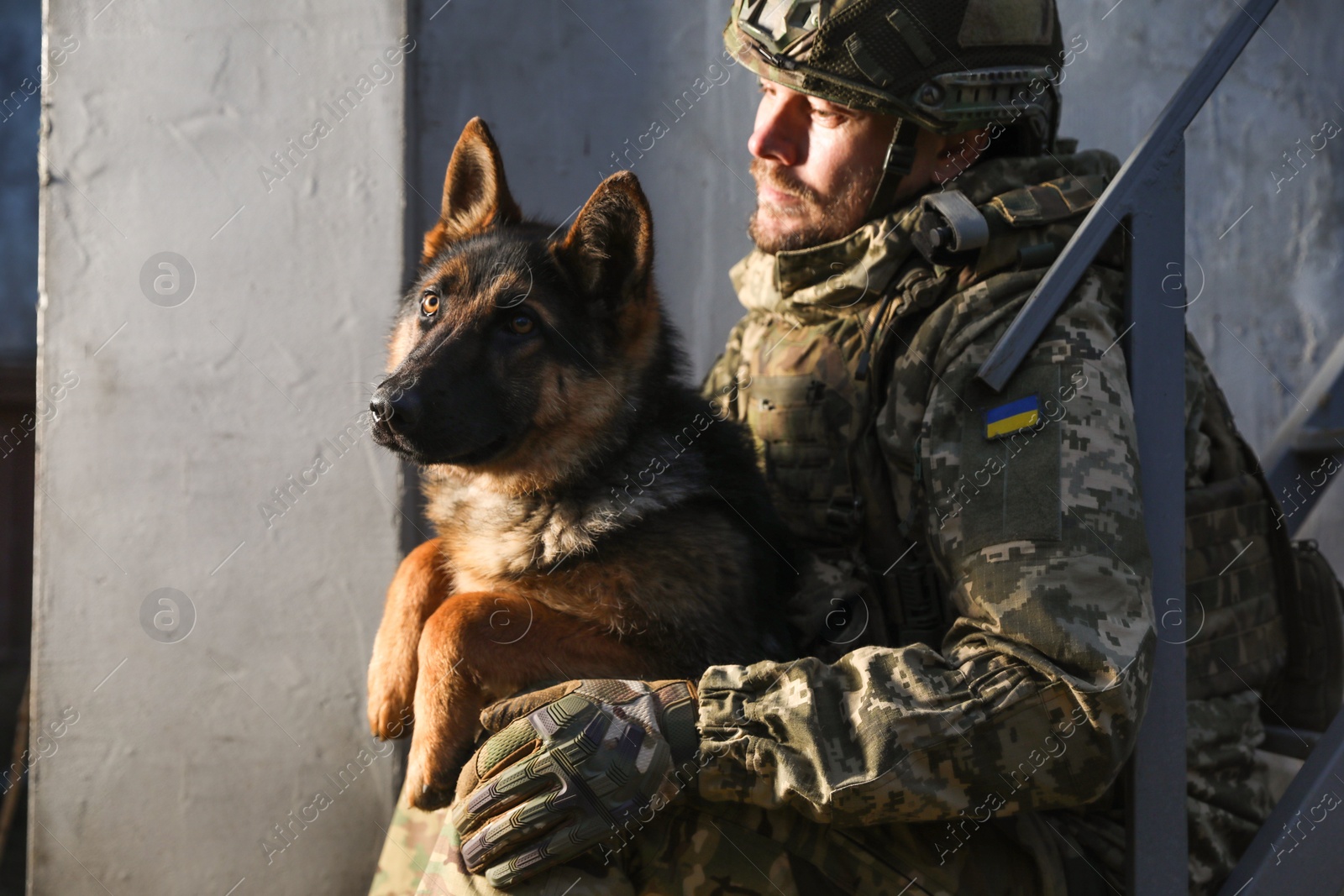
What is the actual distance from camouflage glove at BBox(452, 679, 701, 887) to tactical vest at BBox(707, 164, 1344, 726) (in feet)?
2.47

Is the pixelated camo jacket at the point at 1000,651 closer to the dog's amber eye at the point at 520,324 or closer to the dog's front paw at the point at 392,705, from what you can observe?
the dog's front paw at the point at 392,705

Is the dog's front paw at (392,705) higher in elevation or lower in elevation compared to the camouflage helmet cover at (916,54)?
lower

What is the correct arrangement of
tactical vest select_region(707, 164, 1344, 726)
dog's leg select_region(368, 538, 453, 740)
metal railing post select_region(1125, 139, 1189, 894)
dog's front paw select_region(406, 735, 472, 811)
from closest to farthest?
metal railing post select_region(1125, 139, 1189, 894), dog's front paw select_region(406, 735, 472, 811), tactical vest select_region(707, 164, 1344, 726), dog's leg select_region(368, 538, 453, 740)

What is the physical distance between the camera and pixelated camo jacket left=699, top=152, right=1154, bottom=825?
1.88 metres

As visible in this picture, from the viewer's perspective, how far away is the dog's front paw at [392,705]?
2.49 metres

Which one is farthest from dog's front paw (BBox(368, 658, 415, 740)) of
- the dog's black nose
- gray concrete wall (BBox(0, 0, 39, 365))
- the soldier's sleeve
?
gray concrete wall (BBox(0, 0, 39, 365))

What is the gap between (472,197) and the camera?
2898mm

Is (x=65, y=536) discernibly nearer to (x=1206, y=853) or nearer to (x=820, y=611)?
(x=820, y=611)

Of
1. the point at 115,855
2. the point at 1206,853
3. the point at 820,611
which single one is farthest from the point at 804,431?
the point at 115,855

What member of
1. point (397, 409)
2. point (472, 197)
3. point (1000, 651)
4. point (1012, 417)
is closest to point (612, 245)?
point (472, 197)

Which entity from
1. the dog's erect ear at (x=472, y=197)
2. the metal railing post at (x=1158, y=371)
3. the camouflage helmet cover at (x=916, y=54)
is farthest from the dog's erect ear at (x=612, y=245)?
the metal railing post at (x=1158, y=371)

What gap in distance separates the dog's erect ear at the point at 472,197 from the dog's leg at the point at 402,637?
2.97 ft

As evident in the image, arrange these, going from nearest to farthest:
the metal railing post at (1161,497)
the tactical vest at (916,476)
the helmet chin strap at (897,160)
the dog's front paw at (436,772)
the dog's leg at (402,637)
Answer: the metal railing post at (1161,497) < the dog's front paw at (436,772) < the tactical vest at (916,476) < the dog's leg at (402,637) < the helmet chin strap at (897,160)

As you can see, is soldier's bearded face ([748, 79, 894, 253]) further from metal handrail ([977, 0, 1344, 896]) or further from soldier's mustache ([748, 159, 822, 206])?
metal handrail ([977, 0, 1344, 896])
